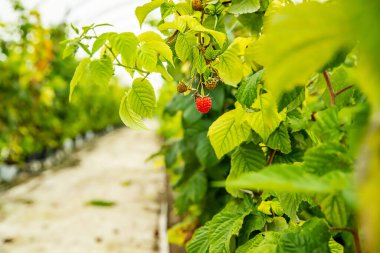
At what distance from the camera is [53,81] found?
5.94m

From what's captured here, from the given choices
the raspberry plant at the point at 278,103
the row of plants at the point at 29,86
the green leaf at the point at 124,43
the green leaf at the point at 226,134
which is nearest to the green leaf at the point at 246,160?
the raspberry plant at the point at 278,103

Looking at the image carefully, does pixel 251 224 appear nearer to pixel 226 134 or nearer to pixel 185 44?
pixel 226 134

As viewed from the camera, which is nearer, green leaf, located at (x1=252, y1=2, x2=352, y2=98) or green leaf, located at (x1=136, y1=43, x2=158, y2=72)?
green leaf, located at (x1=252, y1=2, x2=352, y2=98)

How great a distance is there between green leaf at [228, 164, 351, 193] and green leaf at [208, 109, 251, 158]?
1.51ft

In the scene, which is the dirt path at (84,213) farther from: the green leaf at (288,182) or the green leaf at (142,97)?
the green leaf at (288,182)

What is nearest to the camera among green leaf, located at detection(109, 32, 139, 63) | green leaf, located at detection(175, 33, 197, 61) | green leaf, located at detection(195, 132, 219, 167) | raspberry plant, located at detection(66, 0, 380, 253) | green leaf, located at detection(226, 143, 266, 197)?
raspberry plant, located at detection(66, 0, 380, 253)

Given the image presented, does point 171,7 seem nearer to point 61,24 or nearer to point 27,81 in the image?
point 27,81

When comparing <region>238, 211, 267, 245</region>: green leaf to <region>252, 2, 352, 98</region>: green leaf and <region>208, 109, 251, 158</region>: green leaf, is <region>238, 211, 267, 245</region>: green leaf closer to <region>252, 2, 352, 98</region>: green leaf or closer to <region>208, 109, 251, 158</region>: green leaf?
<region>208, 109, 251, 158</region>: green leaf

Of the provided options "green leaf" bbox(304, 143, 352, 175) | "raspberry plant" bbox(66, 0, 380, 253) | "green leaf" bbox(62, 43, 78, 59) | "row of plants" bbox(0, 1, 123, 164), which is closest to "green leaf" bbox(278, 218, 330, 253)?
"raspberry plant" bbox(66, 0, 380, 253)

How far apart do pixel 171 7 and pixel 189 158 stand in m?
1.30

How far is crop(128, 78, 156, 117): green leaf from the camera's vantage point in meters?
0.86

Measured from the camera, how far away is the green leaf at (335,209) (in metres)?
0.52

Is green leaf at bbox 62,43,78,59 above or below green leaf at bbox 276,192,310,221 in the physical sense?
above

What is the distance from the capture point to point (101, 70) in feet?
2.72
